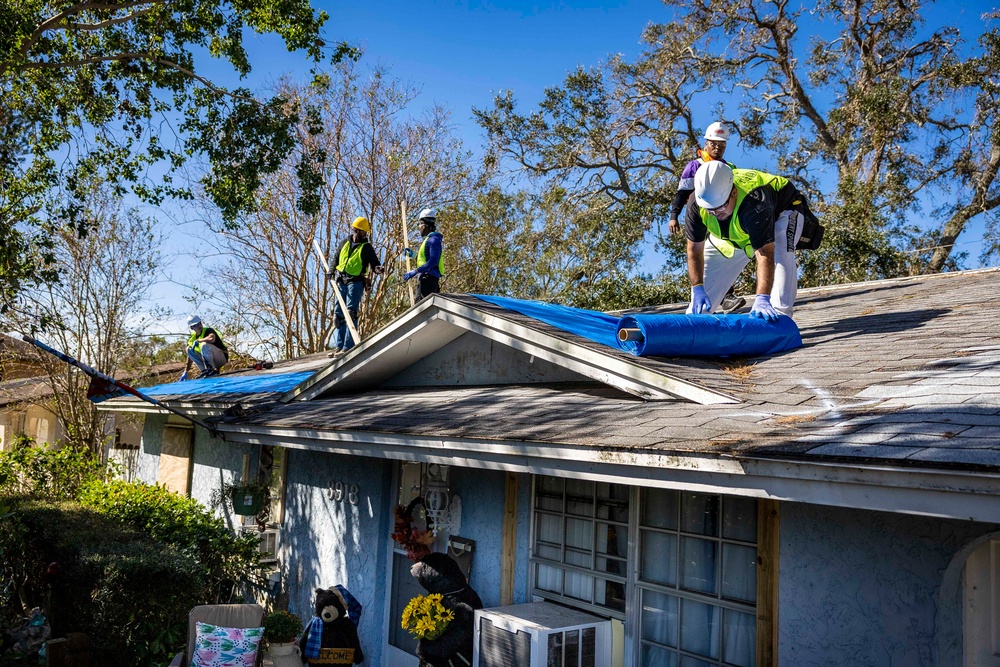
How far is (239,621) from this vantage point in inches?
289

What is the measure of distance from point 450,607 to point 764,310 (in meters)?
3.52

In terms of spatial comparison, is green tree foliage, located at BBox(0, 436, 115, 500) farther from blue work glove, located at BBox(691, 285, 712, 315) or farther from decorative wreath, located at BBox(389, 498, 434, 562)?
blue work glove, located at BBox(691, 285, 712, 315)

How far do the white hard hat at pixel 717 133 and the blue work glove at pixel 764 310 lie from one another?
139cm

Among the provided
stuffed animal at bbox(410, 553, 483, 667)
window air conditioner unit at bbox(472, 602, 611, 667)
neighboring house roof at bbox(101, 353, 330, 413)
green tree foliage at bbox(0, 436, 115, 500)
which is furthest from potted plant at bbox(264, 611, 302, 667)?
green tree foliage at bbox(0, 436, 115, 500)

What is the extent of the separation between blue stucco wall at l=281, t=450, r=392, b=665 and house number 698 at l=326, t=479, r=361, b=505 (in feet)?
0.15

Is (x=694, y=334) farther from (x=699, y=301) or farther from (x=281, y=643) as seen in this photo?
(x=281, y=643)

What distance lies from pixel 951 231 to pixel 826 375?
17.2m

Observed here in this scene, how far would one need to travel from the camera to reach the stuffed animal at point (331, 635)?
7.31 metres

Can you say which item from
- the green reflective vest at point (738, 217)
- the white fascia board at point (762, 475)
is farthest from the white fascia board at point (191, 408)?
the green reflective vest at point (738, 217)

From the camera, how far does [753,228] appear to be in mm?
7254

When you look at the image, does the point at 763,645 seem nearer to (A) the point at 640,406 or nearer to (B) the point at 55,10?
(A) the point at 640,406

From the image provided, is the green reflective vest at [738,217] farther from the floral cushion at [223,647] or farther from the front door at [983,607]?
the floral cushion at [223,647]

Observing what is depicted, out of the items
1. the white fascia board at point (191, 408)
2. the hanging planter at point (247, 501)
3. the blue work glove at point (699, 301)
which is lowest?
the hanging planter at point (247, 501)

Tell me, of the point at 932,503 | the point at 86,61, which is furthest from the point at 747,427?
the point at 86,61
